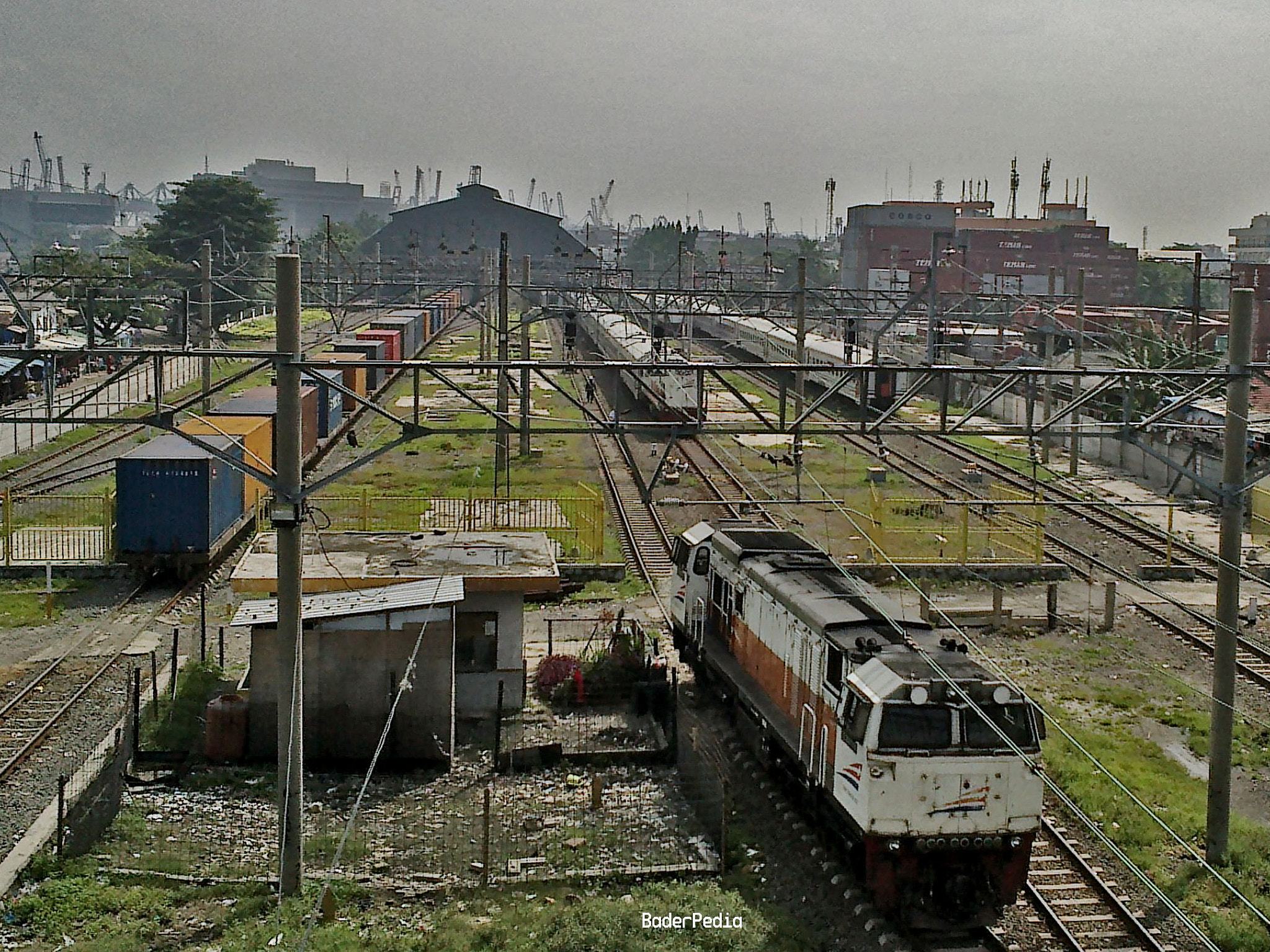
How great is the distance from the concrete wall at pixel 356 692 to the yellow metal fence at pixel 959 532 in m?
11.7

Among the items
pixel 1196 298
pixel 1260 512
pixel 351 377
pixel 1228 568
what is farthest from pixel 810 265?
pixel 1228 568

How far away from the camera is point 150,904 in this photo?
11.1 m

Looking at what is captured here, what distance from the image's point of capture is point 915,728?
11086 mm

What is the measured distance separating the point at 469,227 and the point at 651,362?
359 feet

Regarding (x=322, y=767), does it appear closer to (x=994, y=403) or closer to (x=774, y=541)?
(x=774, y=541)

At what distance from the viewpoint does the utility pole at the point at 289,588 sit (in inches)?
435

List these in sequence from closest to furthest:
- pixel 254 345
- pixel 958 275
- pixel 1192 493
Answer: pixel 1192 493, pixel 254 345, pixel 958 275

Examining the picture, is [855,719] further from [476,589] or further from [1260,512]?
[1260,512]

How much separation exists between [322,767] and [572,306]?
34.5 metres

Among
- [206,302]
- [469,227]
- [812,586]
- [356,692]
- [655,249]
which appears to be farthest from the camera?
[655,249]

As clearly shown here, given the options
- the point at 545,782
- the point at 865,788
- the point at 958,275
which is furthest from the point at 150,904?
the point at 958,275

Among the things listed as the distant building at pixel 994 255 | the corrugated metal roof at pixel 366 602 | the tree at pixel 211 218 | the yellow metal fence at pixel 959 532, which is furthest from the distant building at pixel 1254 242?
the corrugated metal roof at pixel 366 602

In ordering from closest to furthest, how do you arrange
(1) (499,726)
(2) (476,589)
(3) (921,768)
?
(3) (921,768) < (1) (499,726) < (2) (476,589)

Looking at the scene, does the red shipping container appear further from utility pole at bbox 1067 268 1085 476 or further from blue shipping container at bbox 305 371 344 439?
utility pole at bbox 1067 268 1085 476
